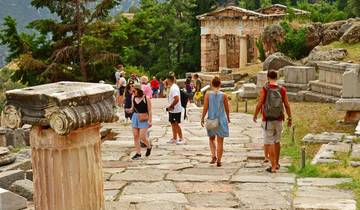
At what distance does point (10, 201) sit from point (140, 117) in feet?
13.6

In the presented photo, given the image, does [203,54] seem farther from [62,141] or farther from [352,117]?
[62,141]

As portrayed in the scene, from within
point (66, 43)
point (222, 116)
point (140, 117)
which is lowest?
point (140, 117)

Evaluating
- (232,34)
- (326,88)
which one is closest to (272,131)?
(326,88)

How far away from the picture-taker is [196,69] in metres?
50.8

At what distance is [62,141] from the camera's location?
5078 mm

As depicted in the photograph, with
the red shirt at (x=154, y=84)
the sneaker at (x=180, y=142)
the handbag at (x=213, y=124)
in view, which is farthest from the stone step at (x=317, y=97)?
the red shirt at (x=154, y=84)

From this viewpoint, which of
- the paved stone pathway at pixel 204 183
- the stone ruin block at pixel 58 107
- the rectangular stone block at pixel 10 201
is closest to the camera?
the stone ruin block at pixel 58 107

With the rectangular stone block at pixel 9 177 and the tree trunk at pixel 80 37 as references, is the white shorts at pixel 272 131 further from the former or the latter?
the tree trunk at pixel 80 37

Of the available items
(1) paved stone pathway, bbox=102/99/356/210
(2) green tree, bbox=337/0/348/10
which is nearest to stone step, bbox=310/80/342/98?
(1) paved stone pathway, bbox=102/99/356/210

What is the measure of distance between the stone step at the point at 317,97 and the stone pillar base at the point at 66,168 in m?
13.5

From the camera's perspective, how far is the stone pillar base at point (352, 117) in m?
13.7

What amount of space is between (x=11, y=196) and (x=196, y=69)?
44.0m

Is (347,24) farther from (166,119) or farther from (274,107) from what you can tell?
(274,107)

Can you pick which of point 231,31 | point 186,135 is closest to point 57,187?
point 186,135
